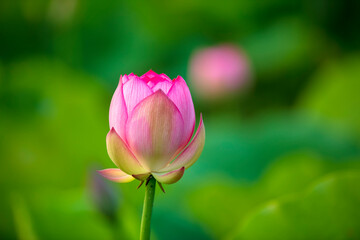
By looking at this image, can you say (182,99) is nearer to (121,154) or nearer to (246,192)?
(121,154)

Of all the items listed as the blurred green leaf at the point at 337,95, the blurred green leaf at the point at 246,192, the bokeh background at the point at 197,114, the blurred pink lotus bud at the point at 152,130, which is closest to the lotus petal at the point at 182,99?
the blurred pink lotus bud at the point at 152,130

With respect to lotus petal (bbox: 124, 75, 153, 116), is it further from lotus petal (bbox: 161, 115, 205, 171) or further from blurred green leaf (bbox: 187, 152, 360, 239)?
blurred green leaf (bbox: 187, 152, 360, 239)

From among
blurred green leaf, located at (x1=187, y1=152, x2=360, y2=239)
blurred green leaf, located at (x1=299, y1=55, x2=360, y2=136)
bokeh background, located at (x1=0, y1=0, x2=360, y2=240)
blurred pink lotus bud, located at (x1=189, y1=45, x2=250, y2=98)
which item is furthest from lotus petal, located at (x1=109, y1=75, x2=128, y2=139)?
blurred pink lotus bud, located at (x1=189, y1=45, x2=250, y2=98)

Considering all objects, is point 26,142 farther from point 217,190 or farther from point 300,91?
point 300,91

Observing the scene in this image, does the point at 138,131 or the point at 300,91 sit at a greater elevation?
the point at 300,91

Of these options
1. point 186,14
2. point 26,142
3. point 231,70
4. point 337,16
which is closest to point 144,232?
point 26,142

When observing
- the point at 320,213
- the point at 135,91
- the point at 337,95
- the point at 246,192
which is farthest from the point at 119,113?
the point at 337,95

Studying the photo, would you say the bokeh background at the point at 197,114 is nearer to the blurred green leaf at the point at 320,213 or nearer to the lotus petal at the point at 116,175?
the blurred green leaf at the point at 320,213
